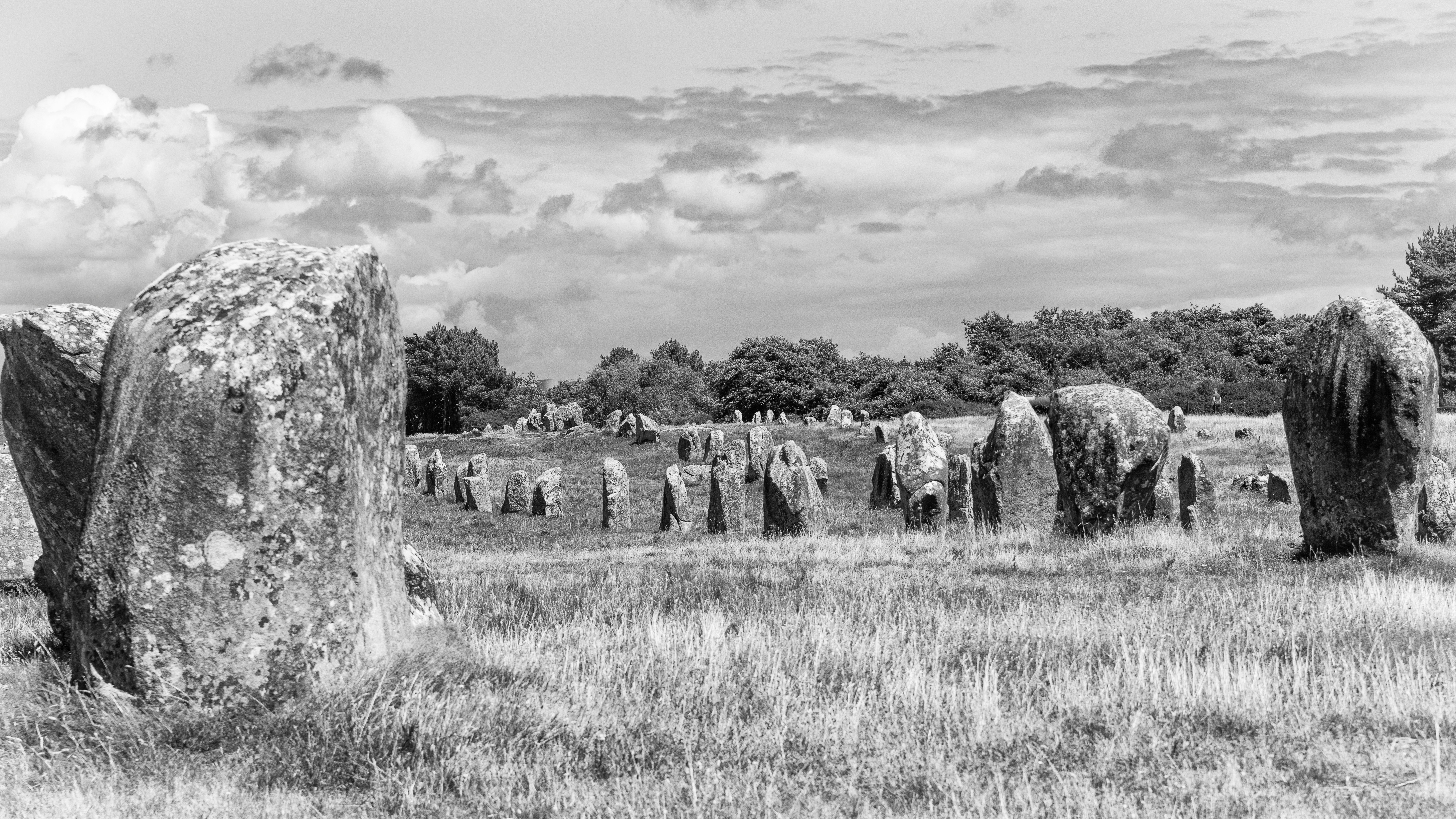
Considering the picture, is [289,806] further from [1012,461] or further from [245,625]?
[1012,461]

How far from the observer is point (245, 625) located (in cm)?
650

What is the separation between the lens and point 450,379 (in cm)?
10450

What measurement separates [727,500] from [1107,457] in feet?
30.4

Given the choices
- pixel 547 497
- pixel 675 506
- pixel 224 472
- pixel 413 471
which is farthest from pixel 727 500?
pixel 413 471

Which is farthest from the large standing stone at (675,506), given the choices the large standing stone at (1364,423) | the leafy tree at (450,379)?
the leafy tree at (450,379)

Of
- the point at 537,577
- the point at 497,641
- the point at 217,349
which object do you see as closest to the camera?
the point at 217,349

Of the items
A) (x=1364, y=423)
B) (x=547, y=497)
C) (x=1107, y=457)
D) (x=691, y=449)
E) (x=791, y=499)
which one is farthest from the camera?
(x=691, y=449)

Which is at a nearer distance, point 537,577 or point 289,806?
point 289,806

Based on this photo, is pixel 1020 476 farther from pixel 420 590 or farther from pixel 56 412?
pixel 56 412

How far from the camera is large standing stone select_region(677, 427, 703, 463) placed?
47250mm

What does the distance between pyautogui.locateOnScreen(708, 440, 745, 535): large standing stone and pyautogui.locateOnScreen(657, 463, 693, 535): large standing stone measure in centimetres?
172

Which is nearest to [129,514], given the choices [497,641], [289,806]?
[289,806]

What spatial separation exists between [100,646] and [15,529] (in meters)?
7.94

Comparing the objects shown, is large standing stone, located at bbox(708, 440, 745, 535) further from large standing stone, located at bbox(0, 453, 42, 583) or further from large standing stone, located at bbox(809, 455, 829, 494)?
large standing stone, located at bbox(0, 453, 42, 583)
